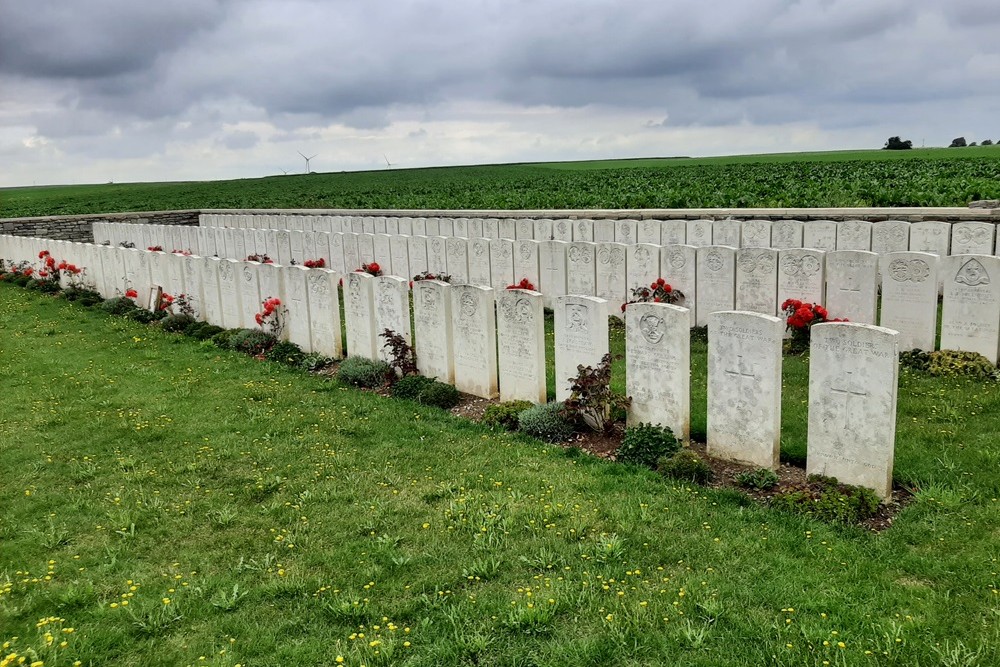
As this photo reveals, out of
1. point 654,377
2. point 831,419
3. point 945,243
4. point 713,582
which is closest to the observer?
point 713,582

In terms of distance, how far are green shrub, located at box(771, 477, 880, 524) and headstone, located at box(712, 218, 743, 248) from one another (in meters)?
9.53

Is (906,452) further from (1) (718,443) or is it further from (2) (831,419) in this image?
(1) (718,443)

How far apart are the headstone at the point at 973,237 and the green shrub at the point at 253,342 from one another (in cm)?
1098

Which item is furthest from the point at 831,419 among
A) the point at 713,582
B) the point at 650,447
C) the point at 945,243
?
the point at 945,243

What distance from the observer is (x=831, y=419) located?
6105 millimetres

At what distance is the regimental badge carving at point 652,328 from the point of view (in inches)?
278

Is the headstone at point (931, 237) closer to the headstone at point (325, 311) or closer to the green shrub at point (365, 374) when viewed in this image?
the green shrub at point (365, 374)

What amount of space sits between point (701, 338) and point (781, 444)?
457 cm

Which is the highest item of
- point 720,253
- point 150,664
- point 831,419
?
point 720,253

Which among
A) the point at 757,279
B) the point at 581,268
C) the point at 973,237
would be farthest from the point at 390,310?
the point at 973,237

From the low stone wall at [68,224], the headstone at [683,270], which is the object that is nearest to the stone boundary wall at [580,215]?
the low stone wall at [68,224]

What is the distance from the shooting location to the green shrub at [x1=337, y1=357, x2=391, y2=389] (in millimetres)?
9586

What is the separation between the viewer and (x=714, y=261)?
11.5 metres

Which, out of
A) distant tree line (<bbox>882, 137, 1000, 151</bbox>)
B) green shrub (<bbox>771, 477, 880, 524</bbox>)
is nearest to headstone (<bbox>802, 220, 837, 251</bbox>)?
green shrub (<bbox>771, 477, 880, 524</bbox>)
